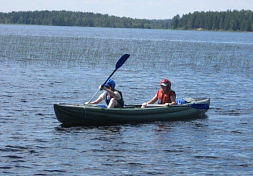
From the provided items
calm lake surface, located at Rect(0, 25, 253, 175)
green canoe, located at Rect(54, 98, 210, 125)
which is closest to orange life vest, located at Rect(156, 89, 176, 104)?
green canoe, located at Rect(54, 98, 210, 125)

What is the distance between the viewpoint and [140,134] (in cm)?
1700

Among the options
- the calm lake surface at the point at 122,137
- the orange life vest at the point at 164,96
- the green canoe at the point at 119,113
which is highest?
the orange life vest at the point at 164,96

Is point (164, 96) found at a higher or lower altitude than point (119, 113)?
higher

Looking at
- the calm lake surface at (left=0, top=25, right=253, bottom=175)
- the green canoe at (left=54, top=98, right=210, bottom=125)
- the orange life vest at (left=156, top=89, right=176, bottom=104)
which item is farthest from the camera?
the orange life vest at (left=156, top=89, right=176, bottom=104)

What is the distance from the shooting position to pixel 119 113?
1814 cm

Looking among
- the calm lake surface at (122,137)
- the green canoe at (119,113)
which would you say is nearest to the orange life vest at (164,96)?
the green canoe at (119,113)

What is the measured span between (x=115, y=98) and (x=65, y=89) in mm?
9425

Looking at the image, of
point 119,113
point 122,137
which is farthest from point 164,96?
point 122,137

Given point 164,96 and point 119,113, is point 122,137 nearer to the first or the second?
point 119,113

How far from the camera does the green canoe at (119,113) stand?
1759 cm

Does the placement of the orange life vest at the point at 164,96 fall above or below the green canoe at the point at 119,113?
above

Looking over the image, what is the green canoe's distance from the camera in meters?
17.6

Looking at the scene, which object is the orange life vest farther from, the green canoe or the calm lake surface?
the calm lake surface

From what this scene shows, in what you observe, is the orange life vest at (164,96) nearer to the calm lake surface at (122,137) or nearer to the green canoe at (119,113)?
the green canoe at (119,113)
